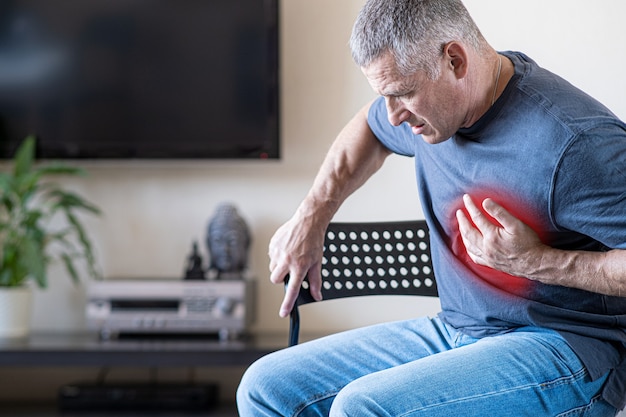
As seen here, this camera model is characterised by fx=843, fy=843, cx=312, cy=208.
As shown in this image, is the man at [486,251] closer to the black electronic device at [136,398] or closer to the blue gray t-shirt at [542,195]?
the blue gray t-shirt at [542,195]

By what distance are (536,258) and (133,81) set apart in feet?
6.46

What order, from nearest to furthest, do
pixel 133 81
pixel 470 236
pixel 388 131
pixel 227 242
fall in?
pixel 470 236, pixel 388 131, pixel 227 242, pixel 133 81

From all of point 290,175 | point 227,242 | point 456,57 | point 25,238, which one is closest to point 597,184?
point 456,57

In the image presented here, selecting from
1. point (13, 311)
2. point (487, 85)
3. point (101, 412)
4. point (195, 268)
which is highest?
point (487, 85)

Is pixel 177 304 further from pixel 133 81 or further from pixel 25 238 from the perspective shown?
pixel 133 81

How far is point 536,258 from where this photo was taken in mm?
1260

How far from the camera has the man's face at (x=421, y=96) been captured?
4.33ft

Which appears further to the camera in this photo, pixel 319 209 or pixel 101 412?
pixel 101 412

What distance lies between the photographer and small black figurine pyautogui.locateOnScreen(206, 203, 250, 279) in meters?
2.76

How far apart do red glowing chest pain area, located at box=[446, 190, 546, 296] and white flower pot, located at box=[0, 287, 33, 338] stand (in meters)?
1.75

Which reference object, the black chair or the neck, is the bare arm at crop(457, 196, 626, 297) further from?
the black chair

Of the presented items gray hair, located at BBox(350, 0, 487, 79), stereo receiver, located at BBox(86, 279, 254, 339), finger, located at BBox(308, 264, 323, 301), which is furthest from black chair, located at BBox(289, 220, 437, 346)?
stereo receiver, located at BBox(86, 279, 254, 339)

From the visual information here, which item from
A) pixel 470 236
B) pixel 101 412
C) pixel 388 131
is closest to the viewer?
pixel 470 236

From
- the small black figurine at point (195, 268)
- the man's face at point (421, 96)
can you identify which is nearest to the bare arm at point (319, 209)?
the man's face at point (421, 96)
